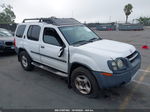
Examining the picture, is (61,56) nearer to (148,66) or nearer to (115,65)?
(115,65)

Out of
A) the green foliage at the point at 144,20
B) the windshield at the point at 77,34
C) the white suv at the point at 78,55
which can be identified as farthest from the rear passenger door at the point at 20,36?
the green foliage at the point at 144,20

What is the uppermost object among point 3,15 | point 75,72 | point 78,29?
point 3,15

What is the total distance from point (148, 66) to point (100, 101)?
3.56m

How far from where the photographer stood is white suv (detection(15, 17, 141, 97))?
304 cm

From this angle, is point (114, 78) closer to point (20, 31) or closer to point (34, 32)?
point (34, 32)

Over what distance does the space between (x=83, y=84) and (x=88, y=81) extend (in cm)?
22

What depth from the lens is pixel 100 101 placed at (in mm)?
3373

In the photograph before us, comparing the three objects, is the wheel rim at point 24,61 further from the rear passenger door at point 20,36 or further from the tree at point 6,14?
the tree at point 6,14

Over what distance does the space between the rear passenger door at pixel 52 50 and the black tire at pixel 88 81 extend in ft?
1.26

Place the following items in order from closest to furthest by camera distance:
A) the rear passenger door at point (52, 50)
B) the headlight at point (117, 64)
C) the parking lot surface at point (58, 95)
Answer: the headlight at point (117, 64) < the parking lot surface at point (58, 95) < the rear passenger door at point (52, 50)

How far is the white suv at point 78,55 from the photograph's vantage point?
3.04 metres

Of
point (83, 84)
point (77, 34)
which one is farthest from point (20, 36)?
point (83, 84)

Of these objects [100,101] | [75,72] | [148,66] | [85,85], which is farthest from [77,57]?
[148,66]

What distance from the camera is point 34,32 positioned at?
492 centimetres
